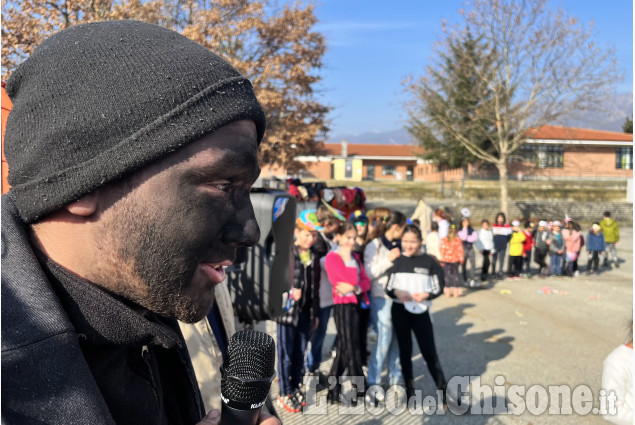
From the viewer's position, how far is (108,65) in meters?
0.91

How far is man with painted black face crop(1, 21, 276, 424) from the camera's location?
2.91ft

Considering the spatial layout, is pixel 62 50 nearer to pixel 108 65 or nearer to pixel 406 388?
pixel 108 65

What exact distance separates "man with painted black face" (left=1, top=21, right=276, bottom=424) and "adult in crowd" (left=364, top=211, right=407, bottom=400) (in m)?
4.85

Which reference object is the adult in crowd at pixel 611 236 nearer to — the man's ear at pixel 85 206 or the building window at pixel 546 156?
the man's ear at pixel 85 206

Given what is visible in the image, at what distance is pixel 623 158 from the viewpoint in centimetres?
3966

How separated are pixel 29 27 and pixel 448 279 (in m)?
8.40

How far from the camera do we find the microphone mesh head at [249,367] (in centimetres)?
104

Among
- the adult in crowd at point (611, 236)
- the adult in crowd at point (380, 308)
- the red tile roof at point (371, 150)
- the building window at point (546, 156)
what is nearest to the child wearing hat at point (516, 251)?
the adult in crowd at point (611, 236)

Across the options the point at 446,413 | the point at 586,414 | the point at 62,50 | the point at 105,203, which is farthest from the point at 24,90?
the point at 586,414

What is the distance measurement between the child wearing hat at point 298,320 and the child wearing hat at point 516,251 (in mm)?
7751

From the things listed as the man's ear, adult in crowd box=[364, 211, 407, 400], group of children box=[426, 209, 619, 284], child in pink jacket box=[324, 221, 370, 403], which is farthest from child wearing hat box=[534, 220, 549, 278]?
the man's ear

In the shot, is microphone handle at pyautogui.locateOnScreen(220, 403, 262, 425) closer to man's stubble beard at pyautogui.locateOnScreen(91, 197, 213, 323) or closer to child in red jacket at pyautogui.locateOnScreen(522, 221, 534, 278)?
man's stubble beard at pyautogui.locateOnScreen(91, 197, 213, 323)

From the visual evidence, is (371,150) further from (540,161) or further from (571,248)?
(571,248)

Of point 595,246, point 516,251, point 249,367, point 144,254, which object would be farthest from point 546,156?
point 144,254
